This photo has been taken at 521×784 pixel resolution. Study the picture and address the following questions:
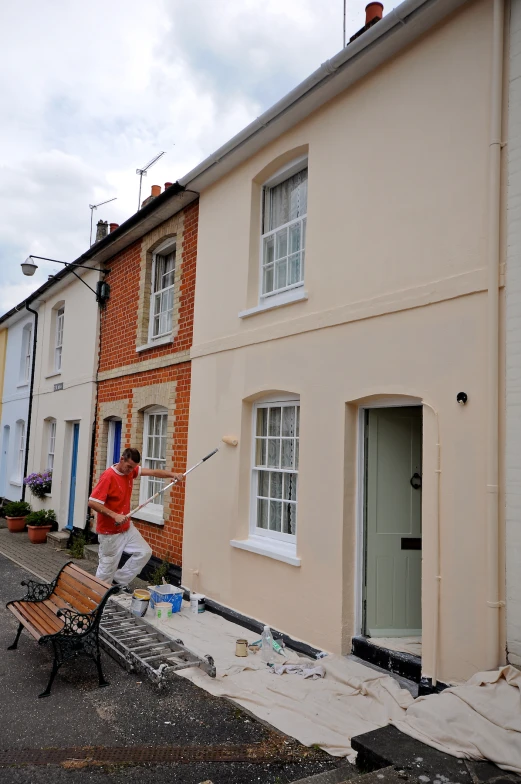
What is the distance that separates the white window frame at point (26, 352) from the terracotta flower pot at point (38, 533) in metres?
5.47

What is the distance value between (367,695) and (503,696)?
1.31 meters

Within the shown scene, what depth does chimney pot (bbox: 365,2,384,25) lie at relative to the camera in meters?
6.80

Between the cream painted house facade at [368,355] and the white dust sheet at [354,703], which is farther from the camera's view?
the cream painted house facade at [368,355]

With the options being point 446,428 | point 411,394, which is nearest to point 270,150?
point 411,394

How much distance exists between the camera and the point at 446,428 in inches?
189

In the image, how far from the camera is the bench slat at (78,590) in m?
5.49

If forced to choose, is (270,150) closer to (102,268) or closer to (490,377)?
(490,377)

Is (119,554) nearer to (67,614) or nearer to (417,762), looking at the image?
(67,614)

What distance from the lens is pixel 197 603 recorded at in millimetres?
7383

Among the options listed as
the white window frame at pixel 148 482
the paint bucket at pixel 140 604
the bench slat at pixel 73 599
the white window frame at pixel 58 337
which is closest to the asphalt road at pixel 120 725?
the bench slat at pixel 73 599

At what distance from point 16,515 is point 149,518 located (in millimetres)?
6792

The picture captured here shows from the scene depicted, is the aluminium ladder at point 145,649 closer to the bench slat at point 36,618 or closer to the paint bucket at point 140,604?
the paint bucket at point 140,604

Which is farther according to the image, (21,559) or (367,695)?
(21,559)

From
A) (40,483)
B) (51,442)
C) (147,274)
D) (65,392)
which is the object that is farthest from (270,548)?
(51,442)
